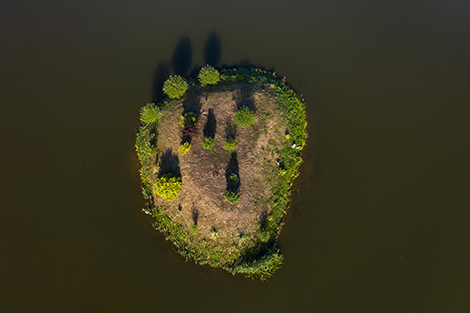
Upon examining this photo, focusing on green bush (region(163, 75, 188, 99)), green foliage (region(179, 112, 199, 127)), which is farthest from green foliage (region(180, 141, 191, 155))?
green bush (region(163, 75, 188, 99))

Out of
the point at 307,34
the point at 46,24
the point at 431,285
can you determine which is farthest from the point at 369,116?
the point at 46,24

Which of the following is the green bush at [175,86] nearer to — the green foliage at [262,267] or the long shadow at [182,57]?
the long shadow at [182,57]

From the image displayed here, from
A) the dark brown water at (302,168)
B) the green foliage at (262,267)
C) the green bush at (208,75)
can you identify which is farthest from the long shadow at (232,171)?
the green bush at (208,75)

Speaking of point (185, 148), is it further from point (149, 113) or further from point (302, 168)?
point (302, 168)

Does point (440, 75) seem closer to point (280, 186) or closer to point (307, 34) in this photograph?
point (307, 34)

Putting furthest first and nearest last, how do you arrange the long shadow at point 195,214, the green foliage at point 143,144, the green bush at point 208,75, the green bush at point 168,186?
the green bush at point 208,75, the green foliage at point 143,144, the long shadow at point 195,214, the green bush at point 168,186

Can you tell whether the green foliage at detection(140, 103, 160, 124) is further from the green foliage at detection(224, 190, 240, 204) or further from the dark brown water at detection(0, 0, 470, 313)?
the green foliage at detection(224, 190, 240, 204)

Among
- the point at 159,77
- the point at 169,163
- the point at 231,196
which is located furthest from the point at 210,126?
the point at 159,77
